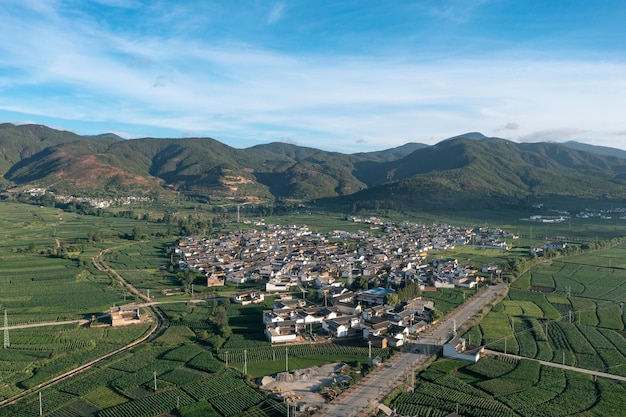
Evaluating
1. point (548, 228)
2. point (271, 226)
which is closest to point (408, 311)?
point (271, 226)

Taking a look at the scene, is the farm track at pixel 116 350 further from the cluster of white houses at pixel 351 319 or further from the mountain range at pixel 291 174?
the mountain range at pixel 291 174

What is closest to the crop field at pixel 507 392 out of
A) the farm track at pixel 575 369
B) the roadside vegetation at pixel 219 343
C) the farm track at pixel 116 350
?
the roadside vegetation at pixel 219 343

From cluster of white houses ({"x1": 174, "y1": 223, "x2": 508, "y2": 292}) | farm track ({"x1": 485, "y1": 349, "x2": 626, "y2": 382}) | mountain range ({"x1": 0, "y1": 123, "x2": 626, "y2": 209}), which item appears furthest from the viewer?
mountain range ({"x1": 0, "y1": 123, "x2": 626, "y2": 209})

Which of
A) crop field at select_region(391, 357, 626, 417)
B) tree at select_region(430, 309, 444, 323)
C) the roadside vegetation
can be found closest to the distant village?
tree at select_region(430, 309, 444, 323)

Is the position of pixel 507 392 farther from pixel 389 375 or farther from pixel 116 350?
pixel 116 350

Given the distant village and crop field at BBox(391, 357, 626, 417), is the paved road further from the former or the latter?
the distant village
